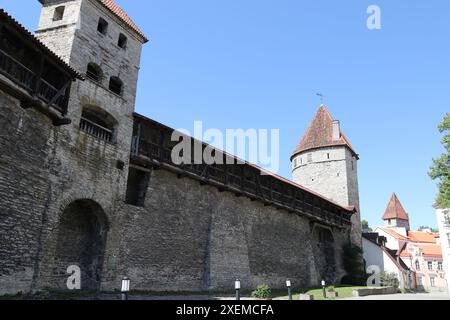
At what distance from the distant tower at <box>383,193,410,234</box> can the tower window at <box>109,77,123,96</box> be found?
55710 mm

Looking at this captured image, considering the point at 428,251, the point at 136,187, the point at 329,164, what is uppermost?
the point at 329,164

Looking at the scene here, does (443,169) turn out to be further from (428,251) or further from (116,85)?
(428,251)

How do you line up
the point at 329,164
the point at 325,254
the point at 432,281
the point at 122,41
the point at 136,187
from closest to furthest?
the point at 136,187 < the point at 122,41 < the point at 325,254 < the point at 329,164 < the point at 432,281

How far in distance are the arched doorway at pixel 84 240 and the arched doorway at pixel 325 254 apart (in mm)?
16685

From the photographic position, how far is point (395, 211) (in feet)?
202

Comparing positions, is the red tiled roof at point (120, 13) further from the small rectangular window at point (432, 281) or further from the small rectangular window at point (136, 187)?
the small rectangular window at point (432, 281)

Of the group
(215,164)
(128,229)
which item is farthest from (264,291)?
(215,164)

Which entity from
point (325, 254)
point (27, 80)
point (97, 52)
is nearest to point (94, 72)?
point (97, 52)

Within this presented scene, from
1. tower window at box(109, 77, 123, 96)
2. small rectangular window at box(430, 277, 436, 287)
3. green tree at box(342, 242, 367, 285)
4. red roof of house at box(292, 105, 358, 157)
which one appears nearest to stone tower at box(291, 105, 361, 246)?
red roof of house at box(292, 105, 358, 157)

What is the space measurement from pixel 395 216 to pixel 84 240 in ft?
190

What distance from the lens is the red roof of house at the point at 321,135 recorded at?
110 feet
